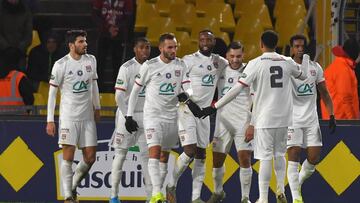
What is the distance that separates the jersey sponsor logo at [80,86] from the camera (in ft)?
52.2

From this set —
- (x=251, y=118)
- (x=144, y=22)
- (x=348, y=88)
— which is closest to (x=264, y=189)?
(x=251, y=118)

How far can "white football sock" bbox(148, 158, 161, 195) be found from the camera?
15.5 m

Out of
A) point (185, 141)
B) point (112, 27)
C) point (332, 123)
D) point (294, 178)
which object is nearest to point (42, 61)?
point (112, 27)

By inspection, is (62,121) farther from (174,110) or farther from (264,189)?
(264,189)

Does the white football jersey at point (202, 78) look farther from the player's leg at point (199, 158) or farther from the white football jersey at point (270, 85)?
the white football jersey at point (270, 85)

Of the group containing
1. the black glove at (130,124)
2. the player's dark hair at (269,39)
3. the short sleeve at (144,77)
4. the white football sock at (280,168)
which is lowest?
the white football sock at (280,168)

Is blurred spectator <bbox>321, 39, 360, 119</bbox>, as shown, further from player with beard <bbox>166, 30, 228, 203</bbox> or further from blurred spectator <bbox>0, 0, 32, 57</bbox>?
blurred spectator <bbox>0, 0, 32, 57</bbox>

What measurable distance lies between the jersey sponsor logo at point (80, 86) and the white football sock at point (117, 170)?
3.08 feet

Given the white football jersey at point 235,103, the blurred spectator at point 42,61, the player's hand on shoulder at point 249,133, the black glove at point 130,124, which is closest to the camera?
the player's hand on shoulder at point 249,133

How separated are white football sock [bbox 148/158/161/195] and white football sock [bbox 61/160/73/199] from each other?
40.1 inches

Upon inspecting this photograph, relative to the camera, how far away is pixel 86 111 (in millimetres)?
16000

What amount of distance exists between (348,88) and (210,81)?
229cm

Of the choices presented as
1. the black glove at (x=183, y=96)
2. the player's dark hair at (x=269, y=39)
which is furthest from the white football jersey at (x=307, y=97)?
the black glove at (x=183, y=96)

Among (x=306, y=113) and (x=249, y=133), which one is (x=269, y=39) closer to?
(x=249, y=133)
